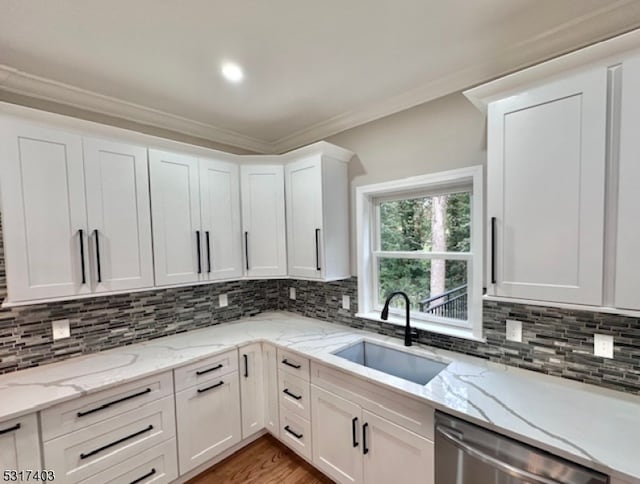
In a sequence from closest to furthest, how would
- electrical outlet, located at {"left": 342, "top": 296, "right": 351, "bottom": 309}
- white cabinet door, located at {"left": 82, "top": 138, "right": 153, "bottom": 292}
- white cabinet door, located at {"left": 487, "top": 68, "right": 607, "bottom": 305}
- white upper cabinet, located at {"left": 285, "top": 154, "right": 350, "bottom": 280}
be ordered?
white cabinet door, located at {"left": 487, "top": 68, "right": 607, "bottom": 305}
white cabinet door, located at {"left": 82, "top": 138, "right": 153, "bottom": 292}
white upper cabinet, located at {"left": 285, "top": 154, "right": 350, "bottom": 280}
electrical outlet, located at {"left": 342, "top": 296, "right": 351, "bottom": 309}

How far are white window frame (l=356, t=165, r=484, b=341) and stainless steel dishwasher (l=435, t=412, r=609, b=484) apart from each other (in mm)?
695

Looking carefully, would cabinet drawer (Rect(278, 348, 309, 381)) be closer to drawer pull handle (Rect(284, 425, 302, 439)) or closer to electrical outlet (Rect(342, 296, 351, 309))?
drawer pull handle (Rect(284, 425, 302, 439))

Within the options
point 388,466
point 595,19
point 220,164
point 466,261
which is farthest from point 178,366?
point 595,19

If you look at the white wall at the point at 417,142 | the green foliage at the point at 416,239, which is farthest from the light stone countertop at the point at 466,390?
the white wall at the point at 417,142

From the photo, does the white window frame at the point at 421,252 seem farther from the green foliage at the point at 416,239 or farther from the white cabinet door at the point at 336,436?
the white cabinet door at the point at 336,436

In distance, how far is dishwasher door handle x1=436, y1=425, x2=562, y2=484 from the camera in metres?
1.07

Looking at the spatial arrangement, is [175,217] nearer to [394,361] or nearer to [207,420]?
[207,420]

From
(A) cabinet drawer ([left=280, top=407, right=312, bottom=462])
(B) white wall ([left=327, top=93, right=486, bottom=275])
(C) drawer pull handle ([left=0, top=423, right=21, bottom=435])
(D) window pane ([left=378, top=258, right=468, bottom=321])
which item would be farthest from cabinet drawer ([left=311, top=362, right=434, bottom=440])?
(C) drawer pull handle ([left=0, top=423, right=21, bottom=435])

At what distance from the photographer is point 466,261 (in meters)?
1.98

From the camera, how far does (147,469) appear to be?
1.75 meters

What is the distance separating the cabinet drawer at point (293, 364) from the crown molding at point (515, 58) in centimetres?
187

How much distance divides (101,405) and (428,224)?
2336 millimetres

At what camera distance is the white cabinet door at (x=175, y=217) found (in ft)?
6.78

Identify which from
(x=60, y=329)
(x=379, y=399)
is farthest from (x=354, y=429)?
(x=60, y=329)
